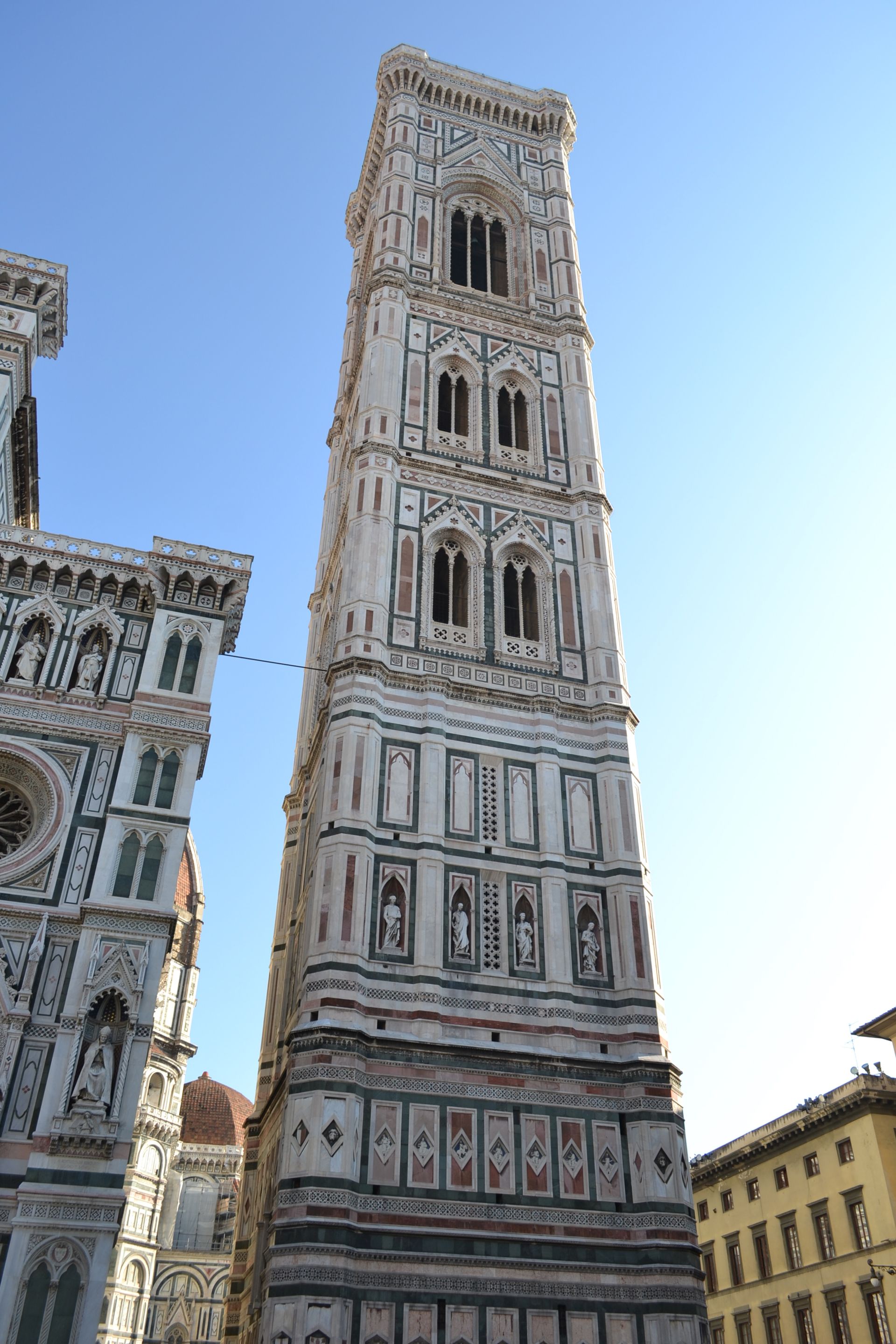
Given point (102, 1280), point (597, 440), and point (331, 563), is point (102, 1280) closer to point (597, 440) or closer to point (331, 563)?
point (331, 563)

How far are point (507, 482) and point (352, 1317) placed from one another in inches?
643

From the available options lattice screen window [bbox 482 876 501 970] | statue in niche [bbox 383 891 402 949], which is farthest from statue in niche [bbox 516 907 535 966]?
statue in niche [bbox 383 891 402 949]

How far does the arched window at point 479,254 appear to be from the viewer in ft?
101

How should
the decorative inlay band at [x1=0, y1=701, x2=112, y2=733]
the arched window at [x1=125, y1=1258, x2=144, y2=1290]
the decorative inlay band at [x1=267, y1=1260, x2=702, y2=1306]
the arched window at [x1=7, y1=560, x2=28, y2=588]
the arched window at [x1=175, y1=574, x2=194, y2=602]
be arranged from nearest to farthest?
1. the decorative inlay band at [x1=267, y1=1260, x2=702, y2=1306]
2. the decorative inlay band at [x1=0, y1=701, x2=112, y2=733]
3. the arched window at [x1=7, y1=560, x2=28, y2=588]
4. the arched window at [x1=175, y1=574, x2=194, y2=602]
5. the arched window at [x1=125, y1=1258, x2=144, y2=1290]

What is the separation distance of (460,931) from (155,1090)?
21.4 metres

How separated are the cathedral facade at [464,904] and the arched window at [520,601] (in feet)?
0.23

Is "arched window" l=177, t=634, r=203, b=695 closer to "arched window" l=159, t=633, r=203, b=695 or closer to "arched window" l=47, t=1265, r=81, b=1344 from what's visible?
"arched window" l=159, t=633, r=203, b=695

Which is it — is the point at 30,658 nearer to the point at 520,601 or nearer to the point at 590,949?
the point at 520,601

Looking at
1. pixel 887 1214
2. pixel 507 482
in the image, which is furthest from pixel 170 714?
pixel 887 1214

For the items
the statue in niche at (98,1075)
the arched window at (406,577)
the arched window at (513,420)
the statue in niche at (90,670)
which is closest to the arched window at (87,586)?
the statue in niche at (90,670)

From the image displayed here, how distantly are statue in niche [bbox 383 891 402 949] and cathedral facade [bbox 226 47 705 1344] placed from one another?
47mm

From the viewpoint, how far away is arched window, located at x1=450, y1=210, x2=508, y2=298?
30812 millimetres

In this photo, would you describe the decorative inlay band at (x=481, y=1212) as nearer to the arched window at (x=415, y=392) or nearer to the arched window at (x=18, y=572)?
the arched window at (x=18, y=572)

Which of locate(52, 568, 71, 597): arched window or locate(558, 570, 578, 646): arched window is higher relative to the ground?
locate(558, 570, 578, 646): arched window
